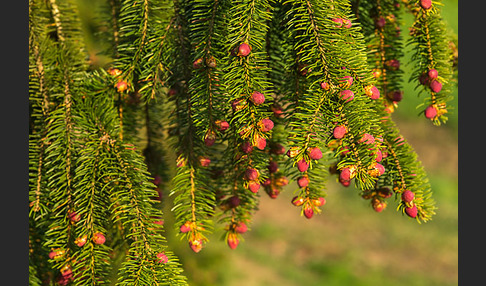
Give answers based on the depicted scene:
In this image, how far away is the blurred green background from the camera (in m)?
3.98

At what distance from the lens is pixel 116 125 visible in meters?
1.00

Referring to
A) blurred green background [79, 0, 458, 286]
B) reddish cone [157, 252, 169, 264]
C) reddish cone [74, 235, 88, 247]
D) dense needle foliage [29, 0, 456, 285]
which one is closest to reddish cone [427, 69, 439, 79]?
dense needle foliage [29, 0, 456, 285]

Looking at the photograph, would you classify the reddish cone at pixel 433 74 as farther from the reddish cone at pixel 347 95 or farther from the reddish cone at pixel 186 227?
the reddish cone at pixel 186 227

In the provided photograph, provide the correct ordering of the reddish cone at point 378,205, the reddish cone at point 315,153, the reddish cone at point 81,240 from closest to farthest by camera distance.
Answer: the reddish cone at point 315,153
the reddish cone at point 81,240
the reddish cone at point 378,205

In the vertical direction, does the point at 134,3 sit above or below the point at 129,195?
above

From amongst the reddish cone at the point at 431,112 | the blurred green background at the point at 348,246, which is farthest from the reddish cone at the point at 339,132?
the blurred green background at the point at 348,246

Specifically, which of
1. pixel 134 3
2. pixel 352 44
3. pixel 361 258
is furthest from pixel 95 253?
pixel 361 258

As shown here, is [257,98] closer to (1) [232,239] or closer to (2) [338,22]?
(2) [338,22]

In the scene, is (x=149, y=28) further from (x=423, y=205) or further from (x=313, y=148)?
(x=423, y=205)

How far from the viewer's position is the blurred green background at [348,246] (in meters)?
3.98

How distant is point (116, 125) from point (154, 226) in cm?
25

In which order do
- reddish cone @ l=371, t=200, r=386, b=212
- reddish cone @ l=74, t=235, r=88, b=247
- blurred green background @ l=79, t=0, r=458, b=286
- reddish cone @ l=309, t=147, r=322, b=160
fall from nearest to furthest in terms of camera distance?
reddish cone @ l=309, t=147, r=322, b=160 < reddish cone @ l=74, t=235, r=88, b=247 < reddish cone @ l=371, t=200, r=386, b=212 < blurred green background @ l=79, t=0, r=458, b=286

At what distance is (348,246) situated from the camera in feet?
14.5

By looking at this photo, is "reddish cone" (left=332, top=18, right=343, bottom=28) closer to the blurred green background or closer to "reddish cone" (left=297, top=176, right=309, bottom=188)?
"reddish cone" (left=297, top=176, right=309, bottom=188)
